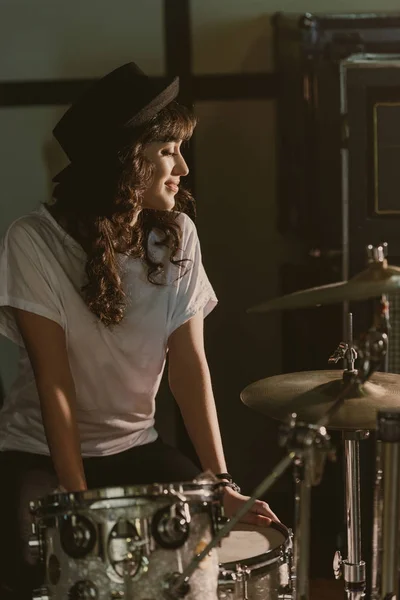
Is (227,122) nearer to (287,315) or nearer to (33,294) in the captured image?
(287,315)

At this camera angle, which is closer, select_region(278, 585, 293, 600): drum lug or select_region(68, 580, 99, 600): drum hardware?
select_region(68, 580, 99, 600): drum hardware

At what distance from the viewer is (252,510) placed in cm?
224

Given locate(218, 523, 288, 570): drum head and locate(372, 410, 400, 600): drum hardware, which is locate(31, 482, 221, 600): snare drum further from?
locate(372, 410, 400, 600): drum hardware

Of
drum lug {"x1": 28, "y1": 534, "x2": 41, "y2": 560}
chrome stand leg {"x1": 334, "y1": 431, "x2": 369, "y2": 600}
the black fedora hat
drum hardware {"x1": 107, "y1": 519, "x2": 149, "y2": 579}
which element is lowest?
chrome stand leg {"x1": 334, "y1": 431, "x2": 369, "y2": 600}

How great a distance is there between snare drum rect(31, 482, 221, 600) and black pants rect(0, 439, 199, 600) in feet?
1.09

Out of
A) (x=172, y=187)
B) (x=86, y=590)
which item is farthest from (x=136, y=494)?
(x=172, y=187)

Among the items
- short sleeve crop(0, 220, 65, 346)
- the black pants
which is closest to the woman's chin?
short sleeve crop(0, 220, 65, 346)

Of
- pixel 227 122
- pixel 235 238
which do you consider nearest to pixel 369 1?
pixel 227 122

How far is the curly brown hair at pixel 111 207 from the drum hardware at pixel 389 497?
79 centimetres

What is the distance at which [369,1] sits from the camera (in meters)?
3.52

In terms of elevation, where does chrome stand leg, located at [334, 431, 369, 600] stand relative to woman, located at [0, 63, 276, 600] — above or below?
below

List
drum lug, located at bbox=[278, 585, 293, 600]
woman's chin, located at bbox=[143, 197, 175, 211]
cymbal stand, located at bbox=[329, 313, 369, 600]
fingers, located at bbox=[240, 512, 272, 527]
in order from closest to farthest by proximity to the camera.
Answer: drum lug, located at bbox=[278, 585, 293, 600] < fingers, located at bbox=[240, 512, 272, 527] < cymbal stand, located at bbox=[329, 313, 369, 600] < woman's chin, located at bbox=[143, 197, 175, 211]

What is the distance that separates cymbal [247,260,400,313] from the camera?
1758mm

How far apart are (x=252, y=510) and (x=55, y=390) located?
A: 52 cm
